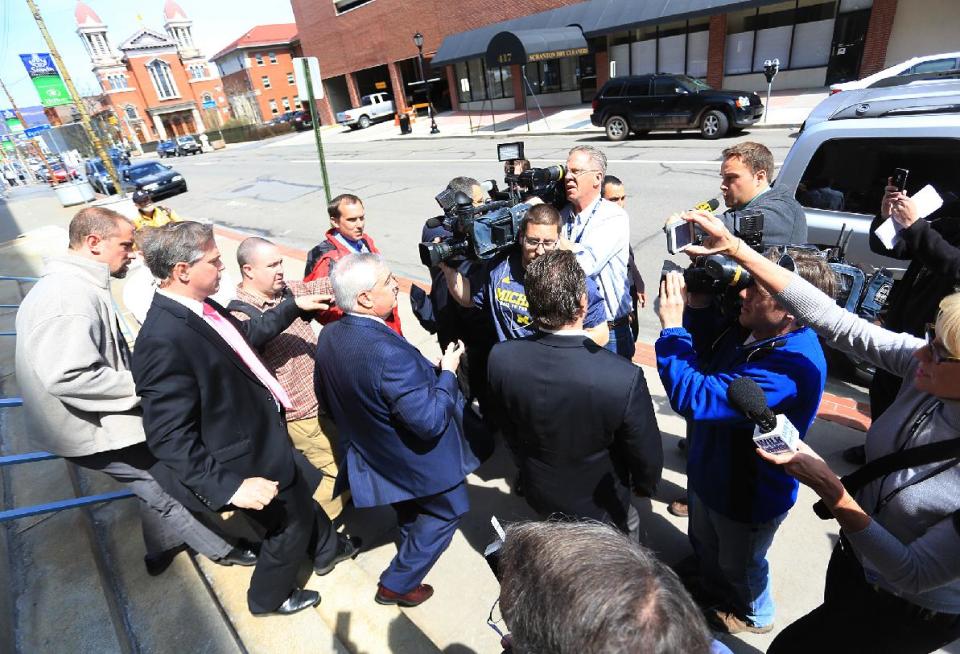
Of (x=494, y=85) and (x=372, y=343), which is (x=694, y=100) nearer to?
(x=372, y=343)

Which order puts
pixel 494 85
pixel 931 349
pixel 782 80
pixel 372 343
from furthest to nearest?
pixel 494 85
pixel 782 80
pixel 372 343
pixel 931 349

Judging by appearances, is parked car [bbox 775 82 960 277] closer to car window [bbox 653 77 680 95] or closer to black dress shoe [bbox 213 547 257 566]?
black dress shoe [bbox 213 547 257 566]

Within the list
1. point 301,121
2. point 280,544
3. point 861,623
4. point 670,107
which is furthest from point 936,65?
point 301,121

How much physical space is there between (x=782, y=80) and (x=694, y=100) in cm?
821

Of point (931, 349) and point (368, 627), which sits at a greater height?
point (931, 349)

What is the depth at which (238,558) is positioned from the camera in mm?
2908

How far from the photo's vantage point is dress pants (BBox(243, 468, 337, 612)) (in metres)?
2.40

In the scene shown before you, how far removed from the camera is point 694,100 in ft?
45.5

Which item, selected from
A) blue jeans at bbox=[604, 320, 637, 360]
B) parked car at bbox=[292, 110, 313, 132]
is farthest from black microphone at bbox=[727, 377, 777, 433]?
parked car at bbox=[292, 110, 313, 132]

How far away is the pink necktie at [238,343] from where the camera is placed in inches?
92.7

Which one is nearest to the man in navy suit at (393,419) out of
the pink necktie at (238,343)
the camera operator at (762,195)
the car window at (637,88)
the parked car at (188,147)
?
the pink necktie at (238,343)

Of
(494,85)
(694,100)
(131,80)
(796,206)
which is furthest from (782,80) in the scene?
(131,80)

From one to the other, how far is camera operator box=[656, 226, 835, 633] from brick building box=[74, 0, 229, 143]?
6942 centimetres

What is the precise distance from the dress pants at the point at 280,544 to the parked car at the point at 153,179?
62.4 feet
